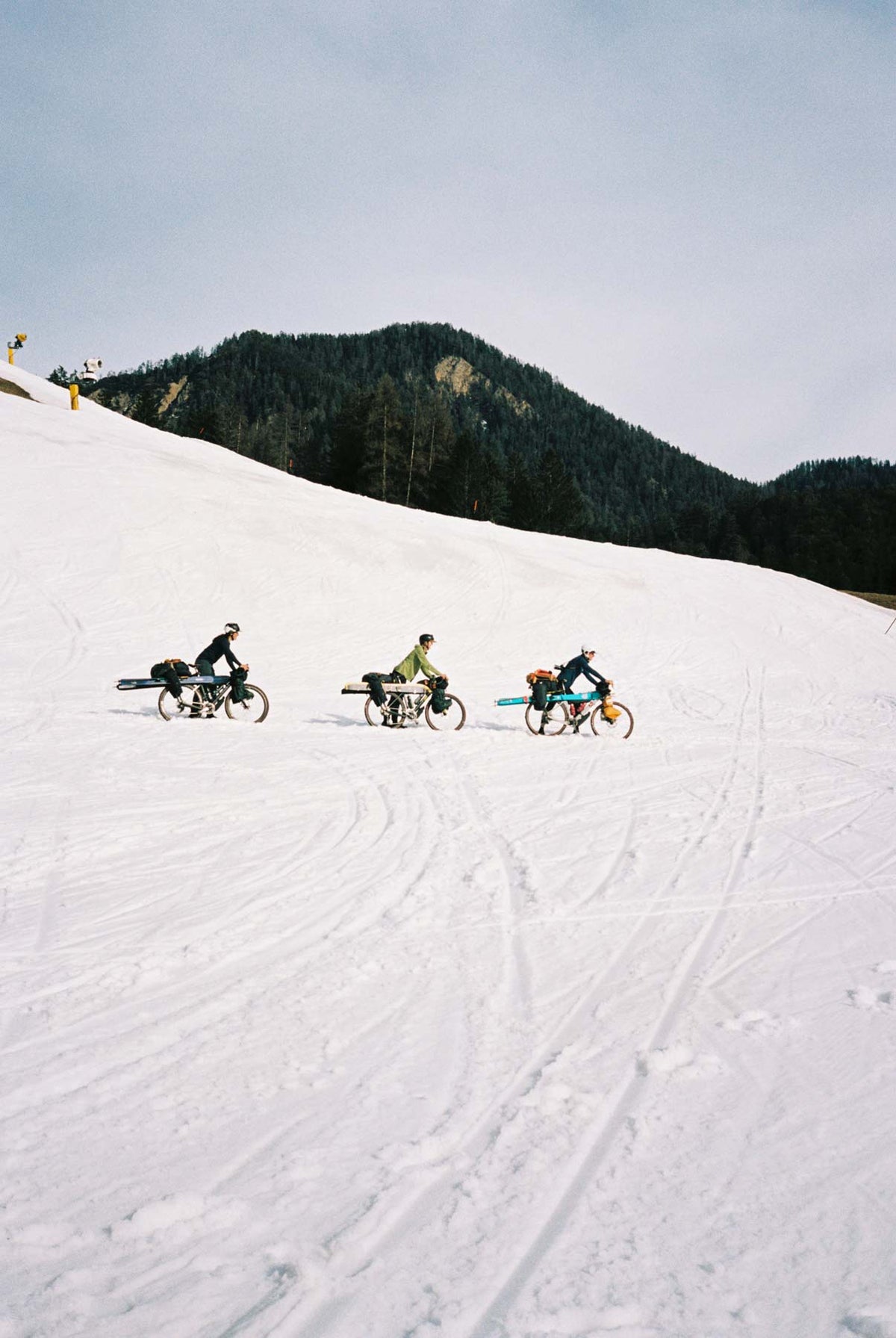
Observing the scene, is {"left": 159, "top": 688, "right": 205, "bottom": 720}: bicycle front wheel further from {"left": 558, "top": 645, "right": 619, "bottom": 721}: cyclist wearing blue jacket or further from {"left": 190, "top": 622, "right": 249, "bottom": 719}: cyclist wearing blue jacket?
{"left": 558, "top": 645, "right": 619, "bottom": 721}: cyclist wearing blue jacket

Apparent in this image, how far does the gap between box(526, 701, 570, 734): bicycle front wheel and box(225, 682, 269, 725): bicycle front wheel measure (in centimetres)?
476

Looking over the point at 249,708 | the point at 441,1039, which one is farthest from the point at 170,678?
the point at 441,1039

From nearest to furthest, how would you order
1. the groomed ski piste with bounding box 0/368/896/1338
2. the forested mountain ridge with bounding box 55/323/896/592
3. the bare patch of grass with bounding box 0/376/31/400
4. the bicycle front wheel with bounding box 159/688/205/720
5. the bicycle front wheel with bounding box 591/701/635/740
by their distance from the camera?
the groomed ski piste with bounding box 0/368/896/1338 < the bicycle front wheel with bounding box 159/688/205/720 < the bicycle front wheel with bounding box 591/701/635/740 < the bare patch of grass with bounding box 0/376/31/400 < the forested mountain ridge with bounding box 55/323/896/592

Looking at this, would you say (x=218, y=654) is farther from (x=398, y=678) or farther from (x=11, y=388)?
(x=11, y=388)

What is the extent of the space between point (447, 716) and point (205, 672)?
15.2 feet

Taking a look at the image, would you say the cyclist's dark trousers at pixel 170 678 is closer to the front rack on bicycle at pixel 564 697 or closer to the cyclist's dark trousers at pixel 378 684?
the cyclist's dark trousers at pixel 378 684

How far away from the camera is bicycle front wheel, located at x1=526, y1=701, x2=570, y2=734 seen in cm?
1504

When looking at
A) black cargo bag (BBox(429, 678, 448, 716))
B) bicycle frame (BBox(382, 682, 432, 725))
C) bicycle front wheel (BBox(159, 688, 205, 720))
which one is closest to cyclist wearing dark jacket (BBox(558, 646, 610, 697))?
black cargo bag (BBox(429, 678, 448, 716))

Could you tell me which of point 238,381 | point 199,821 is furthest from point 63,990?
point 238,381

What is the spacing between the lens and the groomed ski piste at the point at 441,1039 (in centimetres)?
273

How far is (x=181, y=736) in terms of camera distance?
12.8m

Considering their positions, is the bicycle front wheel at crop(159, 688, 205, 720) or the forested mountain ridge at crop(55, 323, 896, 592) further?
the forested mountain ridge at crop(55, 323, 896, 592)

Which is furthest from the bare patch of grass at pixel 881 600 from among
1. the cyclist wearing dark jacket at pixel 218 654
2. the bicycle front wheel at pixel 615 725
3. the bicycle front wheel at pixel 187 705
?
the bicycle front wheel at pixel 187 705

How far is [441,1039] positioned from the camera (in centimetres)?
424
